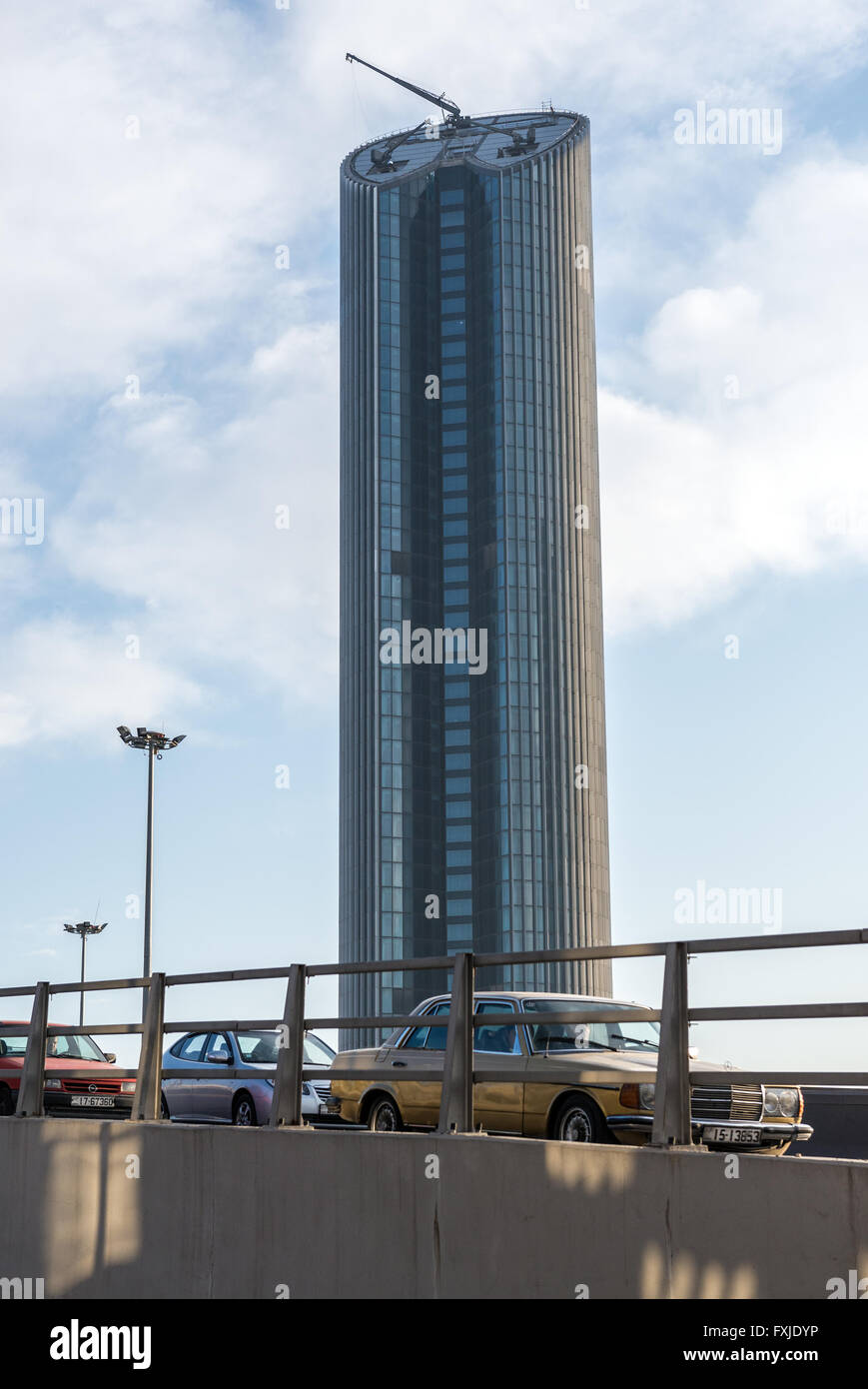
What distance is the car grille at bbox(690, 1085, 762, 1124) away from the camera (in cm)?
978

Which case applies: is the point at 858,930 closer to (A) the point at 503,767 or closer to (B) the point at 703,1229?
(B) the point at 703,1229

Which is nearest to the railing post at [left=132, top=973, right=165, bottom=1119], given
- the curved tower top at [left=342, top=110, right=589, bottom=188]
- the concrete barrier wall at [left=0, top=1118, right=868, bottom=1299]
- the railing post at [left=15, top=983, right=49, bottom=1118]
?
the concrete barrier wall at [left=0, top=1118, right=868, bottom=1299]

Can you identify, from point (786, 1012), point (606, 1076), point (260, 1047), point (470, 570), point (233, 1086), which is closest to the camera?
point (786, 1012)

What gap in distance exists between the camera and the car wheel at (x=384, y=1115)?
11.6 m

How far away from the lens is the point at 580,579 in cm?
12650

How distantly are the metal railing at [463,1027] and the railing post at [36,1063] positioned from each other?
0.04 ft

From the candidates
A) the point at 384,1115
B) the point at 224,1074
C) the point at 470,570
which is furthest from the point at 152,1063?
the point at 470,570

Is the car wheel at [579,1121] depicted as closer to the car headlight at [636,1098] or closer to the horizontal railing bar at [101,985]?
the car headlight at [636,1098]

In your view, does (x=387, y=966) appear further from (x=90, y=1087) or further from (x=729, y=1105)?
(x=90, y=1087)

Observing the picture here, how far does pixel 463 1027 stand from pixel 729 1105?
2218mm

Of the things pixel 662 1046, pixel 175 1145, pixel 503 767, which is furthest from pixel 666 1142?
pixel 503 767

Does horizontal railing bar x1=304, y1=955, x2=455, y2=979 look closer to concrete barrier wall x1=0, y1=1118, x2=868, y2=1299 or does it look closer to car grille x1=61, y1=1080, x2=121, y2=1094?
concrete barrier wall x1=0, y1=1118, x2=868, y2=1299

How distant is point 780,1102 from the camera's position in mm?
10195

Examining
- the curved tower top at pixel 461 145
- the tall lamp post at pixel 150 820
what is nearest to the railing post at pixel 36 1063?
the tall lamp post at pixel 150 820
